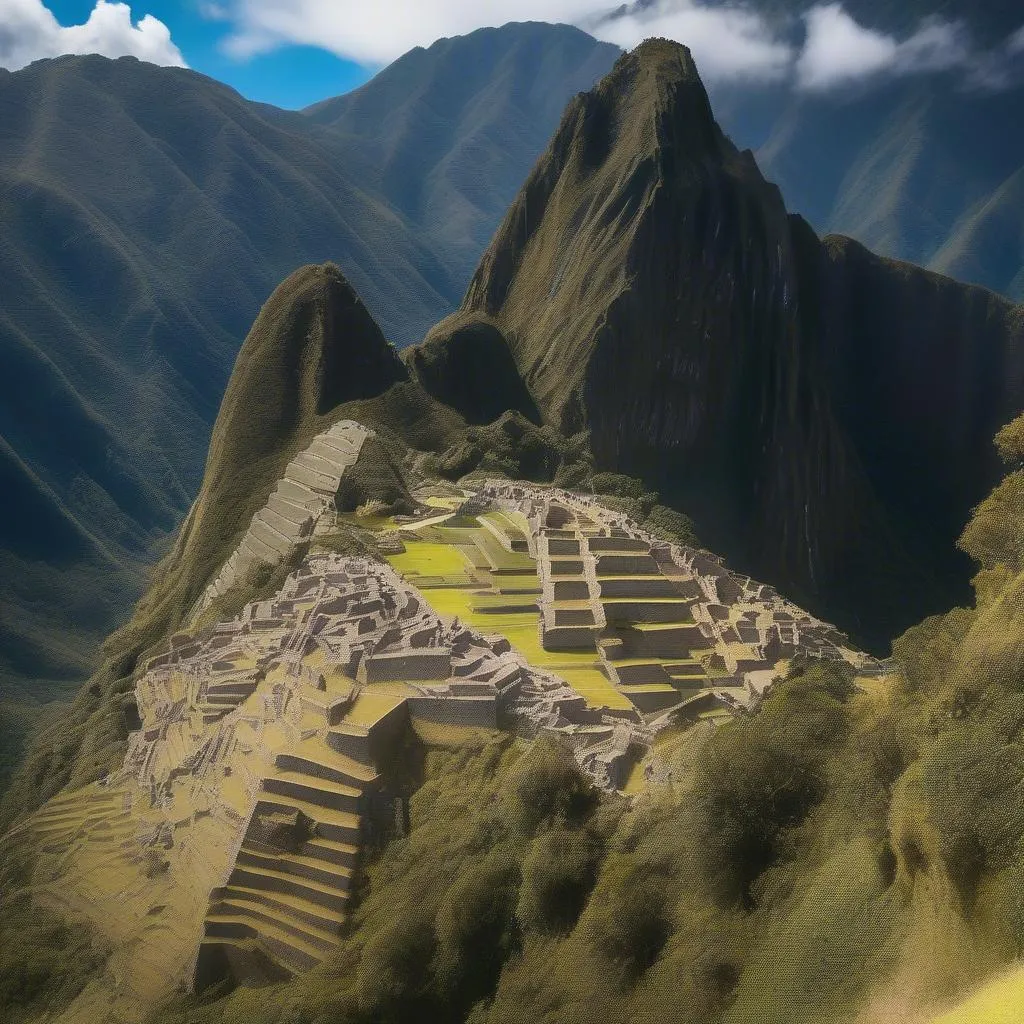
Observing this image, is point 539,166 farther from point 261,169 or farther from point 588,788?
point 588,788

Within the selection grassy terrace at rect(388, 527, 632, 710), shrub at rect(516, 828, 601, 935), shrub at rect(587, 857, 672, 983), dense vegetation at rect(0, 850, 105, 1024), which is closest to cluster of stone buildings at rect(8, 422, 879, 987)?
grassy terrace at rect(388, 527, 632, 710)

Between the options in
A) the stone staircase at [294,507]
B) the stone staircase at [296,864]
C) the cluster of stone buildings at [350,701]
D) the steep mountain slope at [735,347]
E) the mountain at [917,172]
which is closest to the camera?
the stone staircase at [296,864]

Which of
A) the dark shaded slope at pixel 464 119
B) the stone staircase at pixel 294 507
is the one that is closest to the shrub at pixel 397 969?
the stone staircase at pixel 294 507

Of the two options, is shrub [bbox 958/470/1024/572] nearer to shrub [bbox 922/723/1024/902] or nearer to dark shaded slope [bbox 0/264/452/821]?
shrub [bbox 922/723/1024/902]

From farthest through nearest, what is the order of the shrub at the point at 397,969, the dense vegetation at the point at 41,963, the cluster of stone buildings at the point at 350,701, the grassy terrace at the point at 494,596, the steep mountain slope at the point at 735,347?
the steep mountain slope at the point at 735,347, the grassy terrace at the point at 494,596, the dense vegetation at the point at 41,963, the cluster of stone buildings at the point at 350,701, the shrub at the point at 397,969

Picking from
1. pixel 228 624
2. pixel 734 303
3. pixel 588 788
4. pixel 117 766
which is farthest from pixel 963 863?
pixel 734 303

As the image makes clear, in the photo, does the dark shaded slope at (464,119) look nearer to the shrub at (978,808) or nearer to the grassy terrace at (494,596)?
the grassy terrace at (494,596)

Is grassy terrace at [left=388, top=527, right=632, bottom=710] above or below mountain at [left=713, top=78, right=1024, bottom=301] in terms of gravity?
below
